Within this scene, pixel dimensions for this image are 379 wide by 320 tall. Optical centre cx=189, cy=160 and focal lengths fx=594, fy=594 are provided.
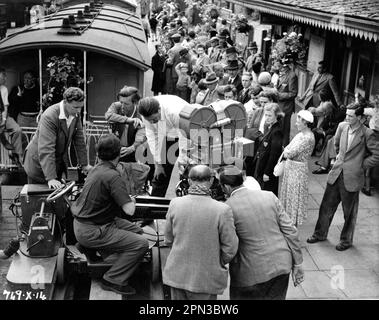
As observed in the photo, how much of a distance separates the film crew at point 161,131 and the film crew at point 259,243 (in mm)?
2073

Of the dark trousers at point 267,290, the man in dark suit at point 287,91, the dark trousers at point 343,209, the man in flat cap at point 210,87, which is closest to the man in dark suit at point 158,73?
the man in dark suit at point 287,91

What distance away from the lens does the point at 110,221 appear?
18.7ft

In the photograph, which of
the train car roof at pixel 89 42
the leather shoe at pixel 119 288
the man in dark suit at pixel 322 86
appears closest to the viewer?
the leather shoe at pixel 119 288

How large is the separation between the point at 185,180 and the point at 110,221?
0.98 m

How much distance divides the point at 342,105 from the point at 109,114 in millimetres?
5125

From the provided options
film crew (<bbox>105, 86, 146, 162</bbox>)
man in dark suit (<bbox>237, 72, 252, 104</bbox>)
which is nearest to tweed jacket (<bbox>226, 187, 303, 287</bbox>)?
film crew (<bbox>105, 86, 146, 162</bbox>)

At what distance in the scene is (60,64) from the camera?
10.4 metres

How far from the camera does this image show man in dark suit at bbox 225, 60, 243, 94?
1103 cm

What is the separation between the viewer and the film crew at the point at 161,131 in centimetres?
683

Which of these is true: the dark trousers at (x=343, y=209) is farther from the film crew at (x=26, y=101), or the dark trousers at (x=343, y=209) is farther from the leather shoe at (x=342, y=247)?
the film crew at (x=26, y=101)

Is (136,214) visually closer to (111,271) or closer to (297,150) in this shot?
(111,271)

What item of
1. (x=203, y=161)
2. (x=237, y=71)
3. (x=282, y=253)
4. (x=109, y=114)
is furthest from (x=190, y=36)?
(x=282, y=253)

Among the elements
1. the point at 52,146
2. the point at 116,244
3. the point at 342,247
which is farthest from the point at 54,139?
the point at 342,247

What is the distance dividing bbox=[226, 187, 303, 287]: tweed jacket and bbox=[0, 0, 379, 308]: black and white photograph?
0.01m
